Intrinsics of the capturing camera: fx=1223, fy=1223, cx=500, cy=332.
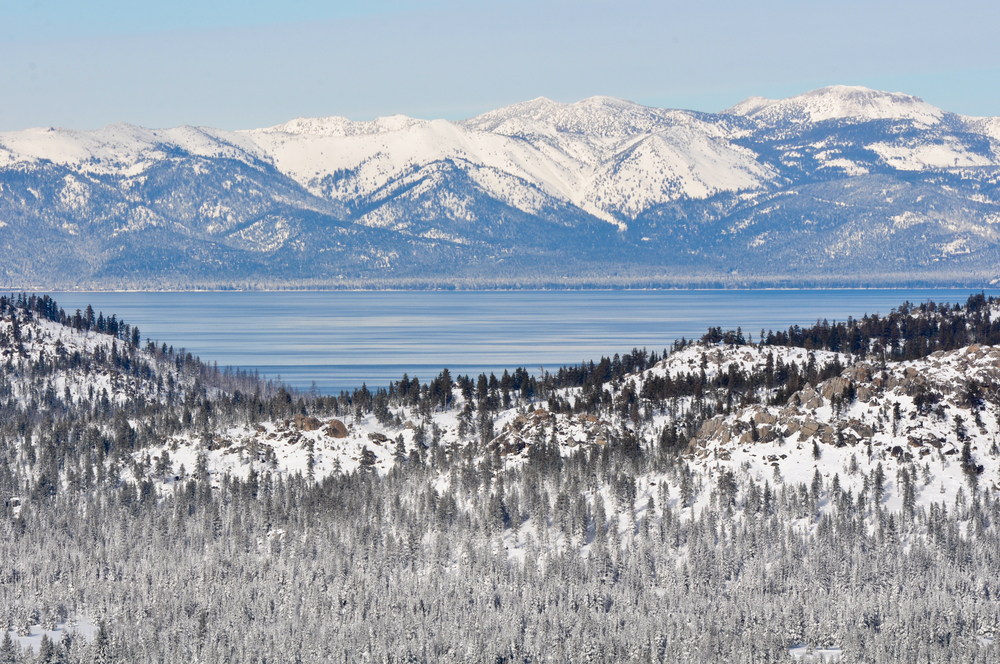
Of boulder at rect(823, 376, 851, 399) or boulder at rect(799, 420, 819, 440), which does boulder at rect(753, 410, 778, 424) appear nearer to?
boulder at rect(799, 420, 819, 440)

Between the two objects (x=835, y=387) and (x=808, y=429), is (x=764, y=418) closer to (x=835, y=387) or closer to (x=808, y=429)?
(x=808, y=429)

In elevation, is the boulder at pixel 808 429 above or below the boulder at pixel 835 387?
below

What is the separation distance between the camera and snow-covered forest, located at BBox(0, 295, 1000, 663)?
13275 centimetres

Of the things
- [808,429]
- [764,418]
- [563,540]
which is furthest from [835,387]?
[563,540]

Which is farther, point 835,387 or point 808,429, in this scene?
point 835,387

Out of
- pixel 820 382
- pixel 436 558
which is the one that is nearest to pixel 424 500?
pixel 436 558

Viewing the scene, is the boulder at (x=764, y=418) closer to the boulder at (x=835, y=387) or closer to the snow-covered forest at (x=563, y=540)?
the snow-covered forest at (x=563, y=540)

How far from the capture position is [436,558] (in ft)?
505

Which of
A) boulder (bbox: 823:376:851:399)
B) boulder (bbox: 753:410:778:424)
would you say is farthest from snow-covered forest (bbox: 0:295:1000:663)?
boulder (bbox: 753:410:778:424)

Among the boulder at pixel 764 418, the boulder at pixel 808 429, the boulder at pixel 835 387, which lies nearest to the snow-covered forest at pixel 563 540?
the boulder at pixel 835 387

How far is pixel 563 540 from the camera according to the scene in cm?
15888

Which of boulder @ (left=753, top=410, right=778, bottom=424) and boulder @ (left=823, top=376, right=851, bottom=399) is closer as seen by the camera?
boulder @ (left=753, top=410, right=778, bottom=424)

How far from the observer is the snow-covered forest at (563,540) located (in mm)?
132750

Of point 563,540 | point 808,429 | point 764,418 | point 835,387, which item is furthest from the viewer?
point 835,387
